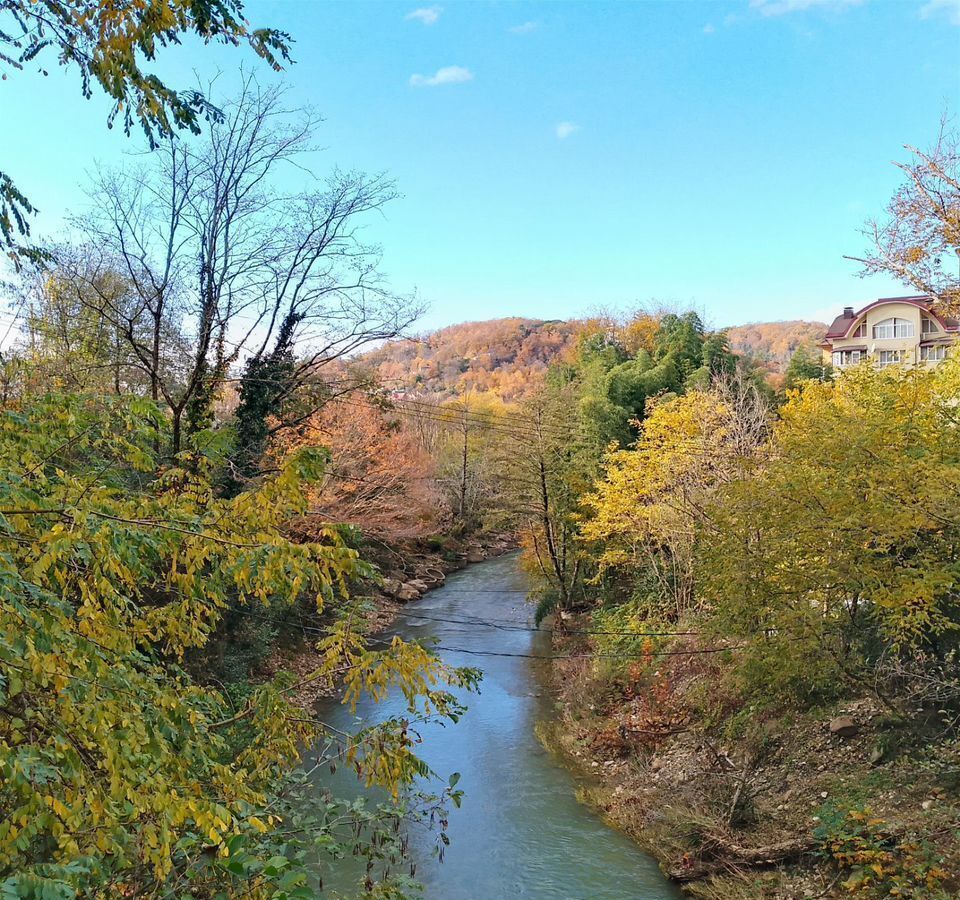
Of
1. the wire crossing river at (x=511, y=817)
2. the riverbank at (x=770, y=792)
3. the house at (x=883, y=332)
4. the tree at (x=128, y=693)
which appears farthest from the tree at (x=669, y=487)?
the house at (x=883, y=332)

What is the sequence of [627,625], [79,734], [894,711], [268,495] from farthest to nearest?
[627,625], [894,711], [268,495], [79,734]

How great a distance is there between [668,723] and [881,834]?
4.95 m

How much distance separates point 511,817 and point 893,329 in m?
32.8

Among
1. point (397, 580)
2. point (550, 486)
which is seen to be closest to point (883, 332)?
point (550, 486)

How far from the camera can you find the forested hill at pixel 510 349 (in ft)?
186

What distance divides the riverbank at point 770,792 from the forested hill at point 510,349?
99.8ft

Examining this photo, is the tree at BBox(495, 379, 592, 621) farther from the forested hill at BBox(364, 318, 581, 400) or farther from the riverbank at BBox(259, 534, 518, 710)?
the forested hill at BBox(364, 318, 581, 400)

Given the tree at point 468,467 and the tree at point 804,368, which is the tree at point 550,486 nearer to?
the tree at point 468,467

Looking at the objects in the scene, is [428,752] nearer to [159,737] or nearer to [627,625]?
[627,625]

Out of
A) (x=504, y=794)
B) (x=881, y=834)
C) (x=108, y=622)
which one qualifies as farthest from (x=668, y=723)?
(x=108, y=622)

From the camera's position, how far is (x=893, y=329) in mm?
33500

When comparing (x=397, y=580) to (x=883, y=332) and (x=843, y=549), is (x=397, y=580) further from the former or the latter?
(x=883, y=332)

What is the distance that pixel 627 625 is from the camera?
51.8ft

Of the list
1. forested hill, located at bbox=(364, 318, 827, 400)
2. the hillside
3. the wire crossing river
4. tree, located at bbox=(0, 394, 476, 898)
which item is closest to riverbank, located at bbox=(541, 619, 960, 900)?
the wire crossing river
